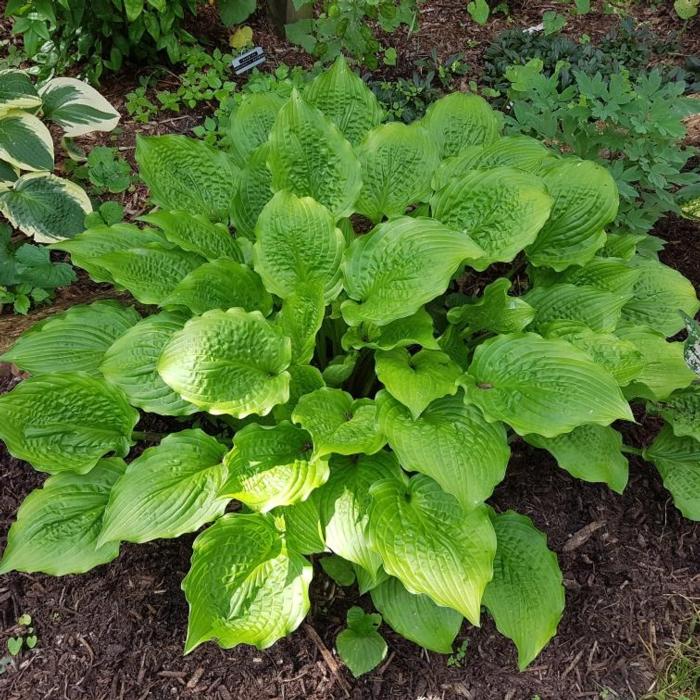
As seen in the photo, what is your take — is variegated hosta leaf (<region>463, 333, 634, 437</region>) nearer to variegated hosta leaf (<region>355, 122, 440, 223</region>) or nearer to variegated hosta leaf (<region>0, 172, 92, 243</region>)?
variegated hosta leaf (<region>355, 122, 440, 223</region>)

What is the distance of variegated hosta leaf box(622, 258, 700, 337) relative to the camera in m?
2.26

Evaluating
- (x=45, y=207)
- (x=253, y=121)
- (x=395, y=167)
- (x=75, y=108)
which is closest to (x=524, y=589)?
(x=395, y=167)

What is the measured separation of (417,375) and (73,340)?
3.47ft

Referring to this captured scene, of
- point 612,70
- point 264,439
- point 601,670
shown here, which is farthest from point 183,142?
point 612,70

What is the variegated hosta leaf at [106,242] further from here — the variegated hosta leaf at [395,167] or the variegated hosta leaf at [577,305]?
the variegated hosta leaf at [577,305]

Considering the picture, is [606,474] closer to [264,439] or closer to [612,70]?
[264,439]

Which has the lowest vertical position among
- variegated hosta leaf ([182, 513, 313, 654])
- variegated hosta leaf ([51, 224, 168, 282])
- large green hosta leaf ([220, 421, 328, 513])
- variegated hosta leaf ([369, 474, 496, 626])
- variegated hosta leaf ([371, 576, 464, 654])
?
variegated hosta leaf ([371, 576, 464, 654])

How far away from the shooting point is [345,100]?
233 centimetres

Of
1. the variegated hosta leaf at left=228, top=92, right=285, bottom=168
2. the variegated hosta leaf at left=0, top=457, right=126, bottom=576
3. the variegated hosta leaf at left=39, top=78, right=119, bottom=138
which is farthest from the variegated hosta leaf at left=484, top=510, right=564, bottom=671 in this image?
the variegated hosta leaf at left=39, top=78, right=119, bottom=138

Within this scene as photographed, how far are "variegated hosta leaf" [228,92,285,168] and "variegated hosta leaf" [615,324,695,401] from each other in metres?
1.38

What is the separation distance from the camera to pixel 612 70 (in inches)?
134

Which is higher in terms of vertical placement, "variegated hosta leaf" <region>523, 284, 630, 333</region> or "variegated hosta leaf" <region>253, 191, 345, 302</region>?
"variegated hosta leaf" <region>253, 191, 345, 302</region>

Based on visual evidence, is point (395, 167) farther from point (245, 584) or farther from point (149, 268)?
point (245, 584)

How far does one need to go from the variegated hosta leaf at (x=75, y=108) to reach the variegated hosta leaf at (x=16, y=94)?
0.23 ft
